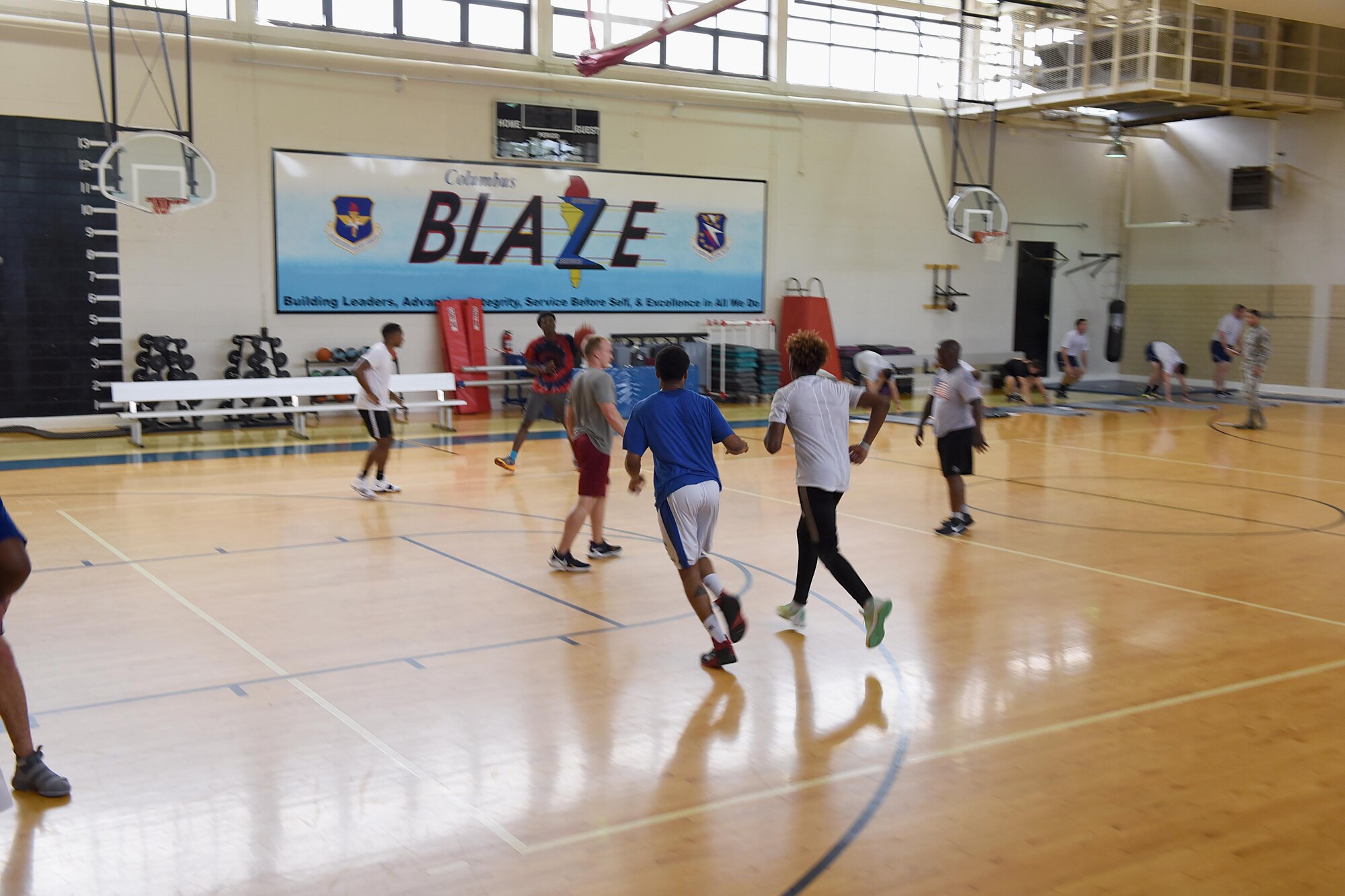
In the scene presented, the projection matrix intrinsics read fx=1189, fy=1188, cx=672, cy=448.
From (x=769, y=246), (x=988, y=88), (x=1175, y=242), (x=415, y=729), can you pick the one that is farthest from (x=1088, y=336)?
(x=415, y=729)

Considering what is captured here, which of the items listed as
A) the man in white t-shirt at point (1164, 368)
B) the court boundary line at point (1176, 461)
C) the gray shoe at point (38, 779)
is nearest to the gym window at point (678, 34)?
the man in white t-shirt at point (1164, 368)

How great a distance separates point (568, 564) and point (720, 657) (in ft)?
7.73

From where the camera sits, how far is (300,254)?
1744 cm

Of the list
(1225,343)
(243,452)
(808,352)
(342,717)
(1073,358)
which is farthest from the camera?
(1073,358)

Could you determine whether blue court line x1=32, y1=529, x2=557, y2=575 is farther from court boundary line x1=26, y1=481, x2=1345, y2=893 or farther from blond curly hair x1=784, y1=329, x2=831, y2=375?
court boundary line x1=26, y1=481, x2=1345, y2=893

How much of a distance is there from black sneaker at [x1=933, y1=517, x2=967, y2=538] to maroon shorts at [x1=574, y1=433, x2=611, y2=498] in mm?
2997

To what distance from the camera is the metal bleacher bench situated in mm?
14977

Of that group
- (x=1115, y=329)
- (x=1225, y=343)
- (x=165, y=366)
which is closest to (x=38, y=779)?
(x=165, y=366)

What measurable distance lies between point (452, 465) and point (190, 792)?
29.4 feet

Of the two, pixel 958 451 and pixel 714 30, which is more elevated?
pixel 714 30

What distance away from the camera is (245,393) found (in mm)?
15695

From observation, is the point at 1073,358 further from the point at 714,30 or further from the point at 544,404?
the point at 544,404

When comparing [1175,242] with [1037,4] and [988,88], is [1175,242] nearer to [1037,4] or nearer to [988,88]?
[988,88]

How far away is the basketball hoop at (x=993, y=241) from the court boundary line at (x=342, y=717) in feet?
53.3
